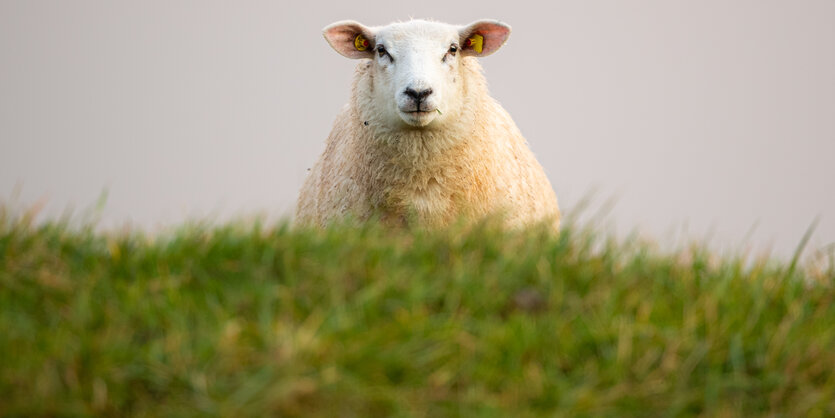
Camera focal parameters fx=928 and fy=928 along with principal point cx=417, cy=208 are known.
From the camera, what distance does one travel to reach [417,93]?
6.98 m

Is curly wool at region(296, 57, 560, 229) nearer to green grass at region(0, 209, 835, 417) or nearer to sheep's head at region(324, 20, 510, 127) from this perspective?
sheep's head at region(324, 20, 510, 127)

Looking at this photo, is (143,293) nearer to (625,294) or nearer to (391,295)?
(391,295)

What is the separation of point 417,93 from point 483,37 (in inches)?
52.5

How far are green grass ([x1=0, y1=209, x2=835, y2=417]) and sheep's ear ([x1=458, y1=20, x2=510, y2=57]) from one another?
325cm

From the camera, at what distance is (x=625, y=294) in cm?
452

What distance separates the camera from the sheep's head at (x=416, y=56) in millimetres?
7086

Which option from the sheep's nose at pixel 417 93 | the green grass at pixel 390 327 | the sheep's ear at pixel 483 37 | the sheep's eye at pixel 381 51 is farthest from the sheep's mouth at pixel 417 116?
the green grass at pixel 390 327

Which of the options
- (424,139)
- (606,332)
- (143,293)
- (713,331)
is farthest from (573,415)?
(424,139)

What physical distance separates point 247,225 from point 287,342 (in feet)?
4.60

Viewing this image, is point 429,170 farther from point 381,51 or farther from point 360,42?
point 360,42

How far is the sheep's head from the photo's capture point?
7086 mm

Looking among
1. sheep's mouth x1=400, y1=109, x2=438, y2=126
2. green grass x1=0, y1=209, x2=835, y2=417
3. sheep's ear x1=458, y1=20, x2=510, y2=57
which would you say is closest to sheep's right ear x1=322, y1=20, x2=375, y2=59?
sheep's ear x1=458, y1=20, x2=510, y2=57

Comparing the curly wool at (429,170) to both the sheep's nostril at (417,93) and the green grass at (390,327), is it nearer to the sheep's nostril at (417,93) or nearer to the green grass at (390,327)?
the sheep's nostril at (417,93)

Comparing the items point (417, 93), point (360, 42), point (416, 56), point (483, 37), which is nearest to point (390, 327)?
point (417, 93)
